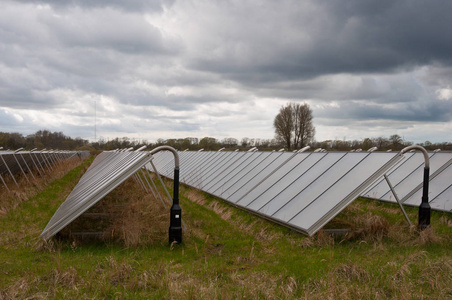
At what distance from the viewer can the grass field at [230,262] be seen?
4.74 metres

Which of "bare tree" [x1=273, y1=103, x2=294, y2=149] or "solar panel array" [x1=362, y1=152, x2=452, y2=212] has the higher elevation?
"bare tree" [x1=273, y1=103, x2=294, y2=149]

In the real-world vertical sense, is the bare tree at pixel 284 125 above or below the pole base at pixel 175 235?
above

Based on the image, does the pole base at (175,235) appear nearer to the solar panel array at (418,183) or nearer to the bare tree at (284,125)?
the solar panel array at (418,183)

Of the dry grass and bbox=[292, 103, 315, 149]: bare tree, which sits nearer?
the dry grass

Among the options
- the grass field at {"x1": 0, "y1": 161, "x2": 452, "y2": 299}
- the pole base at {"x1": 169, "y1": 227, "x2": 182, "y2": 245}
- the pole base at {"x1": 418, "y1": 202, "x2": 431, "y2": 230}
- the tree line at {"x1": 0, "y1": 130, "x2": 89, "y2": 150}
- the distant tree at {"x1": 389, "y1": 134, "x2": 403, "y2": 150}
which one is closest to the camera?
the grass field at {"x1": 0, "y1": 161, "x2": 452, "y2": 299}

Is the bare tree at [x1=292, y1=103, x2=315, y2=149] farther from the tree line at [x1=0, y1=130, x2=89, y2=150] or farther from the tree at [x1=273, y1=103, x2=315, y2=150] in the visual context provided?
the tree line at [x1=0, y1=130, x2=89, y2=150]

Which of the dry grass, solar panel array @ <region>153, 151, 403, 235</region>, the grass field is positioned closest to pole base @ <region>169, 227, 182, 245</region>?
the grass field

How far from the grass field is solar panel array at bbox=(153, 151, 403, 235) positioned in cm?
42

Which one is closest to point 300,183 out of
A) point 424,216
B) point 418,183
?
point 424,216

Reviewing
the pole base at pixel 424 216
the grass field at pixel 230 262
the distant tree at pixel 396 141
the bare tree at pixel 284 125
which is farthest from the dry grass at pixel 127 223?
the bare tree at pixel 284 125

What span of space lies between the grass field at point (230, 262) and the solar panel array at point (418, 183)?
4.77 feet

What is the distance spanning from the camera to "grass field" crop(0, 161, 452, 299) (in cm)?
474

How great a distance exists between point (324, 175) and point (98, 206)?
675cm

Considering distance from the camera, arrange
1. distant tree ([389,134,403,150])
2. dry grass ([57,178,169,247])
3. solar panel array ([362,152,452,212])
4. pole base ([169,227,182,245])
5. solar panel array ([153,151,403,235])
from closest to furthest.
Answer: pole base ([169,227,182,245]), dry grass ([57,178,169,247]), solar panel array ([153,151,403,235]), solar panel array ([362,152,452,212]), distant tree ([389,134,403,150])
